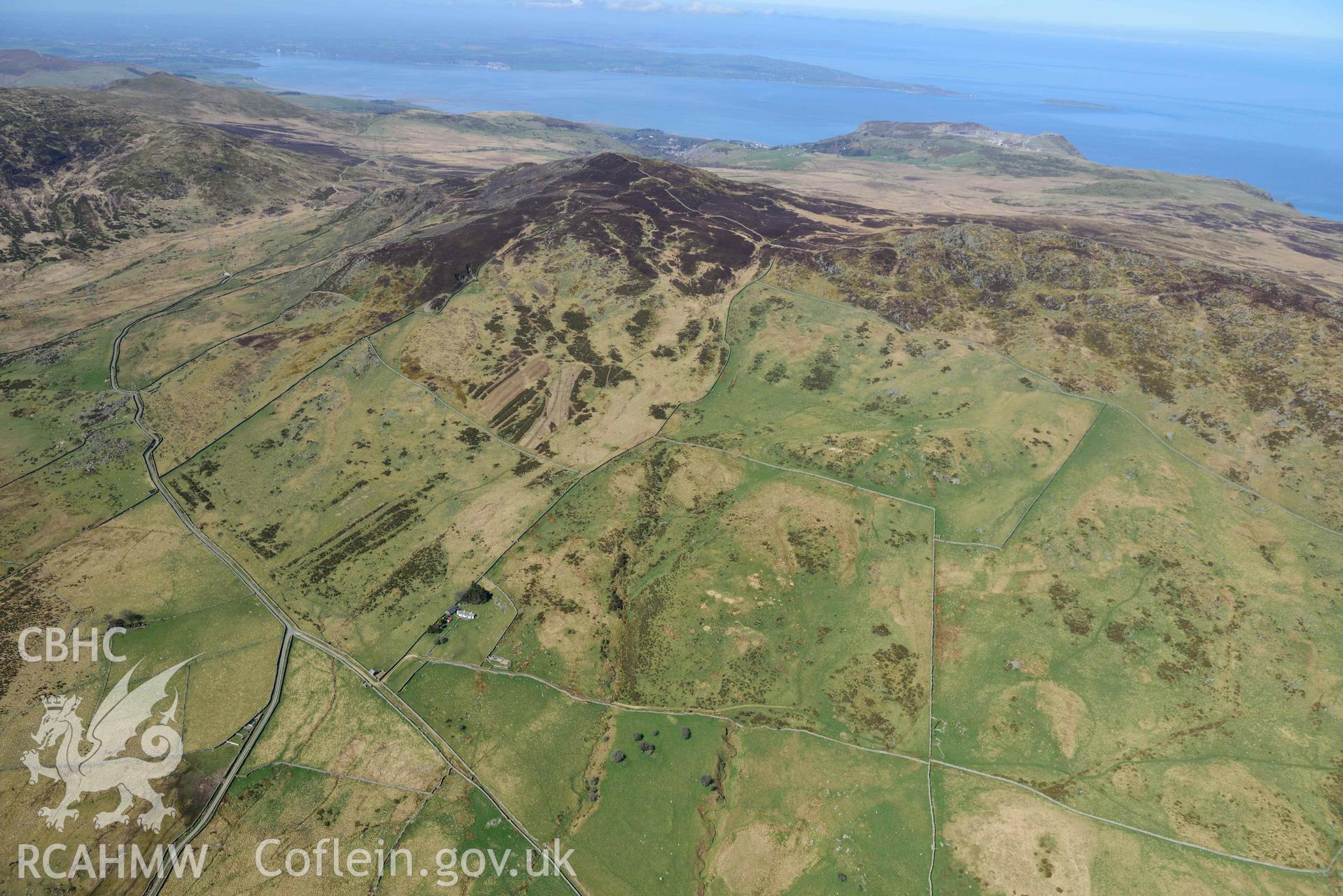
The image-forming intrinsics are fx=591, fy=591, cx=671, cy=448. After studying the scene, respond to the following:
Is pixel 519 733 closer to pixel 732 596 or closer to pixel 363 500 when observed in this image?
pixel 732 596

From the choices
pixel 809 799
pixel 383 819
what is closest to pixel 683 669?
pixel 809 799

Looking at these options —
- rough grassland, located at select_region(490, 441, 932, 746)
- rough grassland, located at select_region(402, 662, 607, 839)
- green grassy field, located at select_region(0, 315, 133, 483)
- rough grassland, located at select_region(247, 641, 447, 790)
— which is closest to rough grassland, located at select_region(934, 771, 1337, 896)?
rough grassland, located at select_region(490, 441, 932, 746)

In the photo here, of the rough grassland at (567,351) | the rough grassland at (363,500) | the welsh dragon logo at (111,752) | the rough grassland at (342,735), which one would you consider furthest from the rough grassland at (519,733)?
the rough grassland at (567,351)

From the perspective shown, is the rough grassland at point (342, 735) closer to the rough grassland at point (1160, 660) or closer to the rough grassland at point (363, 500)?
the rough grassland at point (363, 500)

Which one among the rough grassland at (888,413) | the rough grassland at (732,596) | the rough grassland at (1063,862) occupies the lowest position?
the rough grassland at (1063,862)

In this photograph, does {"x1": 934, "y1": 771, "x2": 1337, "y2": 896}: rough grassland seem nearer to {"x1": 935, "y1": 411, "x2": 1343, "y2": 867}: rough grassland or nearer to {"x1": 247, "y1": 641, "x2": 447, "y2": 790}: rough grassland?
{"x1": 935, "y1": 411, "x2": 1343, "y2": 867}: rough grassland

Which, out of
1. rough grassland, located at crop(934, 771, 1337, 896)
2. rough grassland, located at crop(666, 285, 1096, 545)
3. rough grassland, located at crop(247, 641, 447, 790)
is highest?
rough grassland, located at crop(666, 285, 1096, 545)
